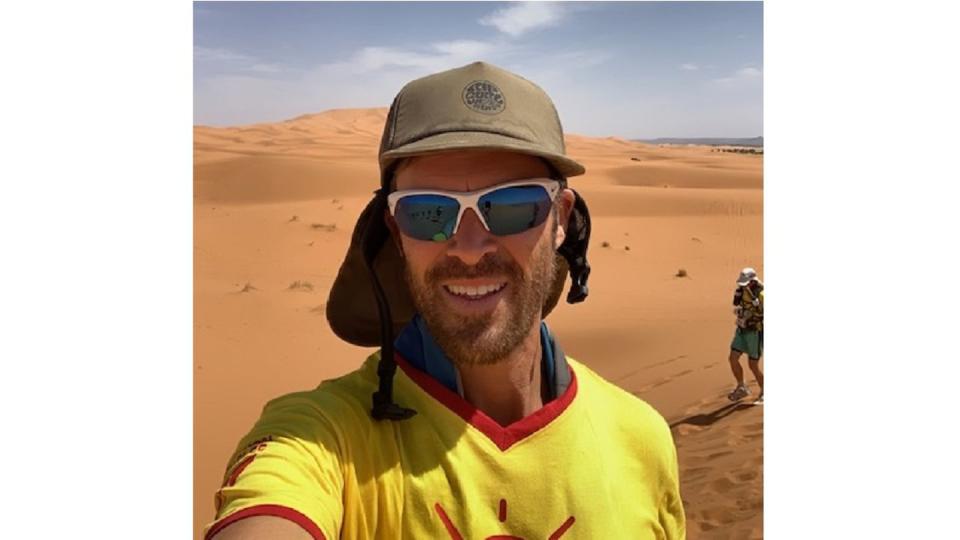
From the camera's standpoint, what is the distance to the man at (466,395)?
145 cm

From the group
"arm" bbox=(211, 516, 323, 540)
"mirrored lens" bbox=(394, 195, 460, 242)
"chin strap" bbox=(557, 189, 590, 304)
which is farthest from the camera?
"chin strap" bbox=(557, 189, 590, 304)

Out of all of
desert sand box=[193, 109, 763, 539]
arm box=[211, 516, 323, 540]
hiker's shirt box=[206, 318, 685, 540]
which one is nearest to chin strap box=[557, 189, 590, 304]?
hiker's shirt box=[206, 318, 685, 540]

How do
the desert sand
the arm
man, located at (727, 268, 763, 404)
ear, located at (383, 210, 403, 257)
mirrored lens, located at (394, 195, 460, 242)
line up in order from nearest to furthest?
the arm < mirrored lens, located at (394, 195, 460, 242) < ear, located at (383, 210, 403, 257) < the desert sand < man, located at (727, 268, 763, 404)

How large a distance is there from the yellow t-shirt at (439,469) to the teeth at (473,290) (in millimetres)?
187

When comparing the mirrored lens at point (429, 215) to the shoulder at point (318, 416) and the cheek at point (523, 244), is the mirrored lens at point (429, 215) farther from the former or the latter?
the shoulder at point (318, 416)

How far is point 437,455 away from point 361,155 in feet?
114

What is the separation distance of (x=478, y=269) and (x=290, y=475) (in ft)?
1.89

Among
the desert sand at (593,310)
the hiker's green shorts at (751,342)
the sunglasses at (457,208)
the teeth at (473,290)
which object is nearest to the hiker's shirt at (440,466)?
the teeth at (473,290)

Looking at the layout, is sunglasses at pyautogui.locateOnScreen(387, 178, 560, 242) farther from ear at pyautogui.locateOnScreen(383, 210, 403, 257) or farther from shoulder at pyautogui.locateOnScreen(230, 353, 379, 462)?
shoulder at pyautogui.locateOnScreen(230, 353, 379, 462)

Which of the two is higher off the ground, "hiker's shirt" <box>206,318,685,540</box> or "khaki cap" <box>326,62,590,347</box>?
"khaki cap" <box>326,62,590,347</box>

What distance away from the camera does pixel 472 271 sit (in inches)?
65.9

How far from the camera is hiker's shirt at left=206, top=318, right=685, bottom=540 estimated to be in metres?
1.39

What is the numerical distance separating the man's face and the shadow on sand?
16.6 feet

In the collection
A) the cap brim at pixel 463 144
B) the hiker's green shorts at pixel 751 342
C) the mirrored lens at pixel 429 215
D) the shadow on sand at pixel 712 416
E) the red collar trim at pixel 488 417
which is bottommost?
the shadow on sand at pixel 712 416
